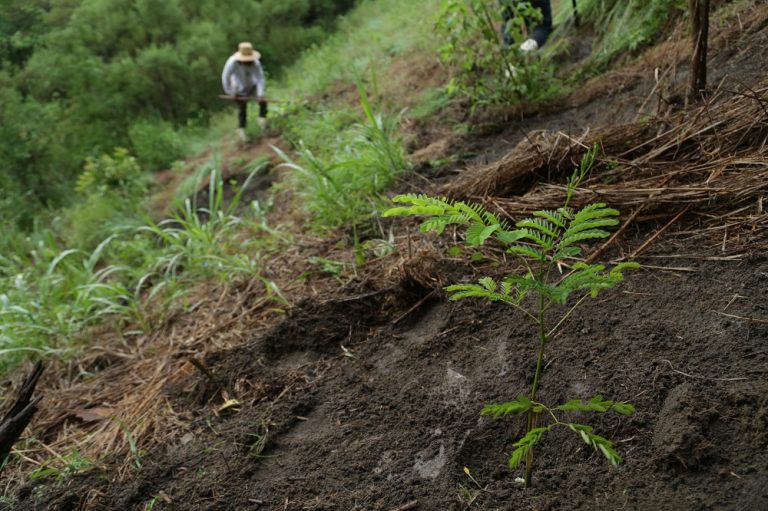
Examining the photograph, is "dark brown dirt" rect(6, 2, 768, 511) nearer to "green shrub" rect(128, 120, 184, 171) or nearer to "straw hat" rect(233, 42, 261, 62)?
"straw hat" rect(233, 42, 261, 62)

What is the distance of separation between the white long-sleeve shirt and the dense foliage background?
628cm

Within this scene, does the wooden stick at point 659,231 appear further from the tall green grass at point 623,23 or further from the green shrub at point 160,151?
the green shrub at point 160,151

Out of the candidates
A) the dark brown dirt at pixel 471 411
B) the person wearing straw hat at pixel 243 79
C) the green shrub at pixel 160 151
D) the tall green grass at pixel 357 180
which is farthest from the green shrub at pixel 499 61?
the green shrub at pixel 160 151

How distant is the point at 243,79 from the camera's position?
7805 mm

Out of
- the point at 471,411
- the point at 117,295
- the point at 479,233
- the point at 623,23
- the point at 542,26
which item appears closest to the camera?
the point at 479,233

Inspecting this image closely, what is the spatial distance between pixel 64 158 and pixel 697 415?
16106mm

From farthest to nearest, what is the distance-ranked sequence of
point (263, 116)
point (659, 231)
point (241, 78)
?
point (241, 78), point (263, 116), point (659, 231)

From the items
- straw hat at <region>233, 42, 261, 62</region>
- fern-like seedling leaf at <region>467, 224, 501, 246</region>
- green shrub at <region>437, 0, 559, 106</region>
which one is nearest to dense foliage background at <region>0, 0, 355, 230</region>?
straw hat at <region>233, 42, 261, 62</region>

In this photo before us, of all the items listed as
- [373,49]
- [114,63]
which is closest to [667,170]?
[373,49]

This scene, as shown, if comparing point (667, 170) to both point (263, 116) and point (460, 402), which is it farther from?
point (263, 116)

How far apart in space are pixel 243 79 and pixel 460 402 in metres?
7.47

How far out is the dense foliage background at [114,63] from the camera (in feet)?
43.2

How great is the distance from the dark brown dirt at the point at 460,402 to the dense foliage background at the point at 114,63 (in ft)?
42.3

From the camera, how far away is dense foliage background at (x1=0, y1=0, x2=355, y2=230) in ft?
43.2
